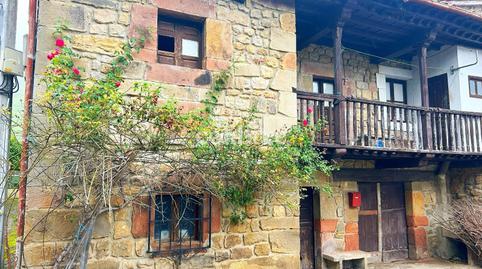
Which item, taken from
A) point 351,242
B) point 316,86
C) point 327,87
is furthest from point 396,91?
point 351,242

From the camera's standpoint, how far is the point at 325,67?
736cm

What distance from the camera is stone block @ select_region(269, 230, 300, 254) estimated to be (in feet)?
15.5

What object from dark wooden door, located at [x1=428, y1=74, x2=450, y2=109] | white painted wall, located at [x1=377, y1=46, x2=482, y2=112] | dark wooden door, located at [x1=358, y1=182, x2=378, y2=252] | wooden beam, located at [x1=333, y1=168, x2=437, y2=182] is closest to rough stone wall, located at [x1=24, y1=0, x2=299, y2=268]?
wooden beam, located at [x1=333, y1=168, x2=437, y2=182]

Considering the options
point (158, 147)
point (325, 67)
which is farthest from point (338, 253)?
point (158, 147)

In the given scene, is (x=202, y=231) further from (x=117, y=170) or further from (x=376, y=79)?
Answer: (x=376, y=79)

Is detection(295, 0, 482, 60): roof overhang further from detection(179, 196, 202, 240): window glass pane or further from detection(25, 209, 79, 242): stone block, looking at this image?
detection(25, 209, 79, 242): stone block

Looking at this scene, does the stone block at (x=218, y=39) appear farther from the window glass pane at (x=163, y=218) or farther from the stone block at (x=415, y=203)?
the stone block at (x=415, y=203)

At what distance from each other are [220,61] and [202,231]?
2.28 m

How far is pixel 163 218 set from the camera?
423 cm

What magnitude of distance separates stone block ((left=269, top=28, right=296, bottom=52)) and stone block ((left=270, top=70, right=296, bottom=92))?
35 centimetres

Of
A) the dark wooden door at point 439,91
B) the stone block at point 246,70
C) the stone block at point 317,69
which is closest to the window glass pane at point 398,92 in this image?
the dark wooden door at point 439,91

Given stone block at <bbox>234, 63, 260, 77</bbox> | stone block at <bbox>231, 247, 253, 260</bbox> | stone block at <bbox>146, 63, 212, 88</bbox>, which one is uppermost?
stone block at <bbox>234, 63, 260, 77</bbox>

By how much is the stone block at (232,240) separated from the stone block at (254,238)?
0.29ft

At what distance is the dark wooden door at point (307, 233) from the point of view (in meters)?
6.50
